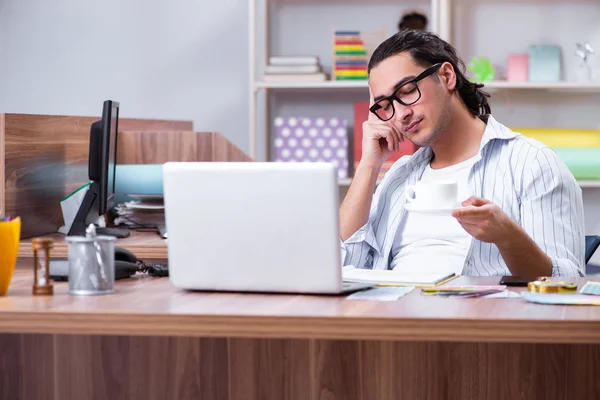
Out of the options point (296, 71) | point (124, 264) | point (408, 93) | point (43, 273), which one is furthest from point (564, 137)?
point (43, 273)

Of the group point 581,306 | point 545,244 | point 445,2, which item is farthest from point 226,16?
point 581,306

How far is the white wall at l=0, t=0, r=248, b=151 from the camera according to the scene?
4453 millimetres

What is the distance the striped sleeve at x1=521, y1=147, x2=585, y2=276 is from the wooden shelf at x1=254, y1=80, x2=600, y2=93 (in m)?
1.79

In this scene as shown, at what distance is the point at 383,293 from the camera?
1570 mm

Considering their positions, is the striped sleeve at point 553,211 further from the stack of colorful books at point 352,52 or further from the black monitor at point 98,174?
the stack of colorful books at point 352,52

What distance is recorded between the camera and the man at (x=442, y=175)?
7.17ft

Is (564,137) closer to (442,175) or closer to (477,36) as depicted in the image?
(477,36)

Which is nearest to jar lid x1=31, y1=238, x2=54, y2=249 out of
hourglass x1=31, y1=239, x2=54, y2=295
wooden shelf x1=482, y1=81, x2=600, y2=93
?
hourglass x1=31, y1=239, x2=54, y2=295

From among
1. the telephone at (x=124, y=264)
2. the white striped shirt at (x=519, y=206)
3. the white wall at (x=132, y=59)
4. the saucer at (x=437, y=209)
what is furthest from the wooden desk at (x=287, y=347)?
the white wall at (x=132, y=59)

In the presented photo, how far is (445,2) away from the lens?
13.1 feet

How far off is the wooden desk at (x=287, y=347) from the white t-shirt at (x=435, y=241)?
513mm

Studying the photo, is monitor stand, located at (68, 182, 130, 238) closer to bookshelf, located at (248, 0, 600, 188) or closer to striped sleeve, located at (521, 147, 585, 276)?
striped sleeve, located at (521, 147, 585, 276)

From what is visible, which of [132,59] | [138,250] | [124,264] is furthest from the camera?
[132,59]

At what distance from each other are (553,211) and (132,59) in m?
2.85
